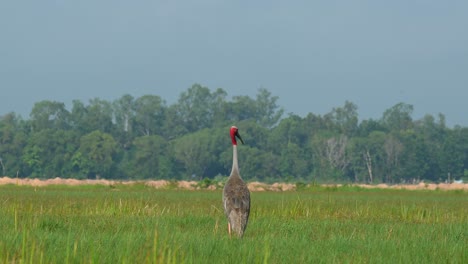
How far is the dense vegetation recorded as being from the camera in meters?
106

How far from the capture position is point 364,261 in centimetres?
941

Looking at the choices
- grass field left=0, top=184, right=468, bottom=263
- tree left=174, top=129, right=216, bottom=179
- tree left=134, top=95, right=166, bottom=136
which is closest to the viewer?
grass field left=0, top=184, right=468, bottom=263

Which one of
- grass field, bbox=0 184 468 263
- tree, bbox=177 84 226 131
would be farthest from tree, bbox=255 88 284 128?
grass field, bbox=0 184 468 263

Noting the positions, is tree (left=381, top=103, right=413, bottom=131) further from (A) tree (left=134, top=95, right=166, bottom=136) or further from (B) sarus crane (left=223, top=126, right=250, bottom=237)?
(B) sarus crane (left=223, top=126, right=250, bottom=237)

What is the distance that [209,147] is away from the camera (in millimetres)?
110125

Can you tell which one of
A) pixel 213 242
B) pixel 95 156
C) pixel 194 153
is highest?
pixel 194 153

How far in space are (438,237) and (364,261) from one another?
495 cm

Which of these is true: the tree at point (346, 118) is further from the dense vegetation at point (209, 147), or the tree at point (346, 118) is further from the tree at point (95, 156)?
the tree at point (95, 156)

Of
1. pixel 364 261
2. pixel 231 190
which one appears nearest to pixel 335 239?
pixel 231 190

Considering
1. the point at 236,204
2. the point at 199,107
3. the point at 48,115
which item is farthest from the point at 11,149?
the point at 236,204

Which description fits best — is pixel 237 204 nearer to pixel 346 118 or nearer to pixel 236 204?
pixel 236 204

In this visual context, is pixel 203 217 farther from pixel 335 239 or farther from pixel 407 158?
pixel 407 158

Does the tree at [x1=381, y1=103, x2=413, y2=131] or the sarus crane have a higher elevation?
the tree at [x1=381, y1=103, x2=413, y2=131]

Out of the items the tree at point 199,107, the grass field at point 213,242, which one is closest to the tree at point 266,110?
the tree at point 199,107
